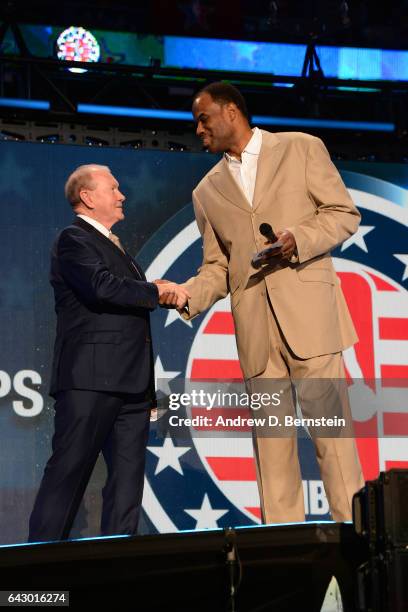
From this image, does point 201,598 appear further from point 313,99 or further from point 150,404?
point 313,99

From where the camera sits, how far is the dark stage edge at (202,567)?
239cm

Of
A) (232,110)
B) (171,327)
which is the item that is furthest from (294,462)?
(171,327)

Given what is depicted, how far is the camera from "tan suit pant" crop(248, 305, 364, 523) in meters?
3.42

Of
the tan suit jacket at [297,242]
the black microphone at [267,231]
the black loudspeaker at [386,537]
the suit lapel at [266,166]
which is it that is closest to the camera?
the black loudspeaker at [386,537]

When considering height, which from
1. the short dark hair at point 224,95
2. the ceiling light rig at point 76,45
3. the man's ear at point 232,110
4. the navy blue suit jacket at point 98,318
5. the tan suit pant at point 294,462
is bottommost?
the tan suit pant at point 294,462

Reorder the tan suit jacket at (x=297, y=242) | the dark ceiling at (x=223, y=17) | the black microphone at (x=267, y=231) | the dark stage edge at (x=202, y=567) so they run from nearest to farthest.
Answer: the dark stage edge at (x=202, y=567) → the black microphone at (x=267, y=231) → the tan suit jacket at (x=297, y=242) → the dark ceiling at (x=223, y=17)

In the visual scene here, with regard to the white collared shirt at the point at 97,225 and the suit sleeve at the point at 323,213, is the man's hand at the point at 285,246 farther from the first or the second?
the white collared shirt at the point at 97,225

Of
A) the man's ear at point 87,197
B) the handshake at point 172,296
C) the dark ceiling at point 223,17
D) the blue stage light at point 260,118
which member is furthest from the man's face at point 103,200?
the dark ceiling at point 223,17

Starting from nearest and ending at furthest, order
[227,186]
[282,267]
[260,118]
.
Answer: [282,267] < [227,186] < [260,118]

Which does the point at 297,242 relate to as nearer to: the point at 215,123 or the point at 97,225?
the point at 215,123

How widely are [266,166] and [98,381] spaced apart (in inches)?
37.3

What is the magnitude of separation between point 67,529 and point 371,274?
2.56 meters

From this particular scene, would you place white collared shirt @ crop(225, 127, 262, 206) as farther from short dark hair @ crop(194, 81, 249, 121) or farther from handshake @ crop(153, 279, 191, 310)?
handshake @ crop(153, 279, 191, 310)

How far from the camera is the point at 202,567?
2.43m
